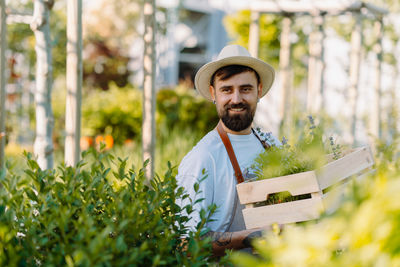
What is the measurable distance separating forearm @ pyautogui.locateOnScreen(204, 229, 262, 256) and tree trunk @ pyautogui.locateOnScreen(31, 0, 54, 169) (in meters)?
1.39

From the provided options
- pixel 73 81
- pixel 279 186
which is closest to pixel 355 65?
pixel 73 81

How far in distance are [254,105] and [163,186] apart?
0.86m

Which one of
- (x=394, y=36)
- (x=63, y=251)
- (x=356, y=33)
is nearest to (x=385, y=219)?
(x=63, y=251)

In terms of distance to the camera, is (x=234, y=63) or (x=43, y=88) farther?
(x=43, y=88)

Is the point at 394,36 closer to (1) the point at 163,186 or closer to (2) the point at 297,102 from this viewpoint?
(2) the point at 297,102

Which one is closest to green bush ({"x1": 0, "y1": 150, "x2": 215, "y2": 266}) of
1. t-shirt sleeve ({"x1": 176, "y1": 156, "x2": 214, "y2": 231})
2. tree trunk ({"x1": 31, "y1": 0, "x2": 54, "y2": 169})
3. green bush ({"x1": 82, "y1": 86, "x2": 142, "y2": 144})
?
t-shirt sleeve ({"x1": 176, "y1": 156, "x2": 214, "y2": 231})

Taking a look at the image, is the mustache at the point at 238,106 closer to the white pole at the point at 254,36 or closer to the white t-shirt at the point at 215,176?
the white t-shirt at the point at 215,176

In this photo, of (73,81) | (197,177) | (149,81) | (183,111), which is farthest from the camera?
(183,111)

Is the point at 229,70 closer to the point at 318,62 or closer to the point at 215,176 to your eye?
the point at 215,176

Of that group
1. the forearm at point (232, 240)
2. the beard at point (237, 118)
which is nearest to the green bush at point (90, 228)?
the forearm at point (232, 240)

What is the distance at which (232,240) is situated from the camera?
1833 millimetres

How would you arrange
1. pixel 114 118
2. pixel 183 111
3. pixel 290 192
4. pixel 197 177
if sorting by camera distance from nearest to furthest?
pixel 290 192 → pixel 197 177 → pixel 114 118 → pixel 183 111

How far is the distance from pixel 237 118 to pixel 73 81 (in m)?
1.06

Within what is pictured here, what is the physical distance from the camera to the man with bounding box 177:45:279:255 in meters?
2.05
